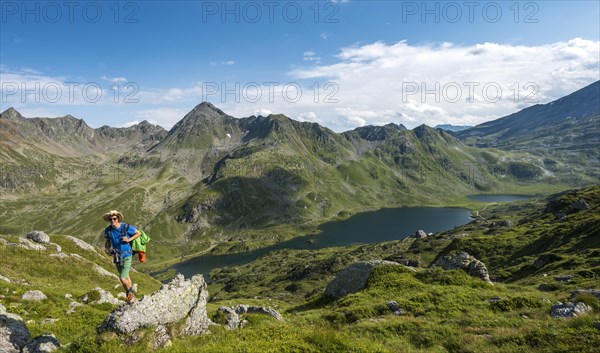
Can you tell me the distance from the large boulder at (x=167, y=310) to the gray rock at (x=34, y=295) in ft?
72.8

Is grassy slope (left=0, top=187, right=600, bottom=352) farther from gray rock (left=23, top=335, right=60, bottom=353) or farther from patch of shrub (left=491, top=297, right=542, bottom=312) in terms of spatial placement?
gray rock (left=23, top=335, right=60, bottom=353)

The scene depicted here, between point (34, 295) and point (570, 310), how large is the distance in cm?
4454

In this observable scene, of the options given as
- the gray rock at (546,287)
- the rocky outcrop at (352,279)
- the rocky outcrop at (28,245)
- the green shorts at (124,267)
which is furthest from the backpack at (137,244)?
the rocky outcrop at (28,245)

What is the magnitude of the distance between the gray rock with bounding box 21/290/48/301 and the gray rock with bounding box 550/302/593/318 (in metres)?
43.1

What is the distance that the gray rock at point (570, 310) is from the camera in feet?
68.0

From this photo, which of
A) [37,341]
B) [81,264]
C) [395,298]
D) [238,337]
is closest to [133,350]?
[238,337]

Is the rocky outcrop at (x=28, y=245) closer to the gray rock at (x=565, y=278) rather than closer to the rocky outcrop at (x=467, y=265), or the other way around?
the rocky outcrop at (x=467, y=265)

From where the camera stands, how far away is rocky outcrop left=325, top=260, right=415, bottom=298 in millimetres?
39438

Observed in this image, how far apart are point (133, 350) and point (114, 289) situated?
151ft

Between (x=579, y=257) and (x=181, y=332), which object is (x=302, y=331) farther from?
(x=579, y=257)

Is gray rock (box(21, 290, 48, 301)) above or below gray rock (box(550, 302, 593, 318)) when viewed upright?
below

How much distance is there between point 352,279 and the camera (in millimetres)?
40562

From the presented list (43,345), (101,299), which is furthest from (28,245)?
(43,345)

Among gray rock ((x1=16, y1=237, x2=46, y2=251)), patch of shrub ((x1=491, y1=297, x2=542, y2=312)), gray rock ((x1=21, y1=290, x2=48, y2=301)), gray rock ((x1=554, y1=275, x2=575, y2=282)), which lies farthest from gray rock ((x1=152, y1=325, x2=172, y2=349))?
gray rock ((x1=16, y1=237, x2=46, y2=251))
